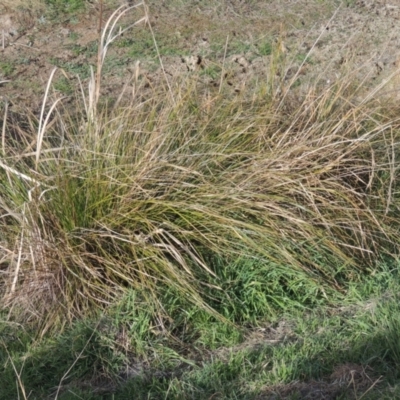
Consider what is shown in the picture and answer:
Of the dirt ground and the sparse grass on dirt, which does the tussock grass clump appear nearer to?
the sparse grass on dirt

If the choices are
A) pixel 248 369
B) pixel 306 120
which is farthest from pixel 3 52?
pixel 248 369

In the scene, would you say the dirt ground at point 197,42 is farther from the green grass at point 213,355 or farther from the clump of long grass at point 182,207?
the green grass at point 213,355

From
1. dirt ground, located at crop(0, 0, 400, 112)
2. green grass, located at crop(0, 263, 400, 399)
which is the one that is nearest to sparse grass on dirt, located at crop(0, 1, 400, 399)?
green grass, located at crop(0, 263, 400, 399)

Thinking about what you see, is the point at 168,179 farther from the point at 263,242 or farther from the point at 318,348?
the point at 318,348

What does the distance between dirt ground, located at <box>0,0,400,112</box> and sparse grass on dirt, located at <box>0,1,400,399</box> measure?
1.58m

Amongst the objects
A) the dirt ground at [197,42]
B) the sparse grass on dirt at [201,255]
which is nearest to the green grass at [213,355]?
the sparse grass on dirt at [201,255]

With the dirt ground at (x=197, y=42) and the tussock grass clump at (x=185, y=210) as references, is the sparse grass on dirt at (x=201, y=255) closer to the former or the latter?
the tussock grass clump at (x=185, y=210)

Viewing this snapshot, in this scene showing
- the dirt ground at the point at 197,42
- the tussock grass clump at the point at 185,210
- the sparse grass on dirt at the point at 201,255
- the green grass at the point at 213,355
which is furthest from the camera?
the dirt ground at the point at 197,42

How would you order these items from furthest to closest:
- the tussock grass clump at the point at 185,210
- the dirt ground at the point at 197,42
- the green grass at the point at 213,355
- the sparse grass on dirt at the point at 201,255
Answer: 1. the dirt ground at the point at 197,42
2. the tussock grass clump at the point at 185,210
3. the sparse grass on dirt at the point at 201,255
4. the green grass at the point at 213,355

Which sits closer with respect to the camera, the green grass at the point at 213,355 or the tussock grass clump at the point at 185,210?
the green grass at the point at 213,355

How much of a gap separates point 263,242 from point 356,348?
875mm

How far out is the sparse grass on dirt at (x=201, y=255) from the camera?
4.29 meters

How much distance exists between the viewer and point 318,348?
170 inches

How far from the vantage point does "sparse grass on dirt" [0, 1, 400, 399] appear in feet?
14.1
